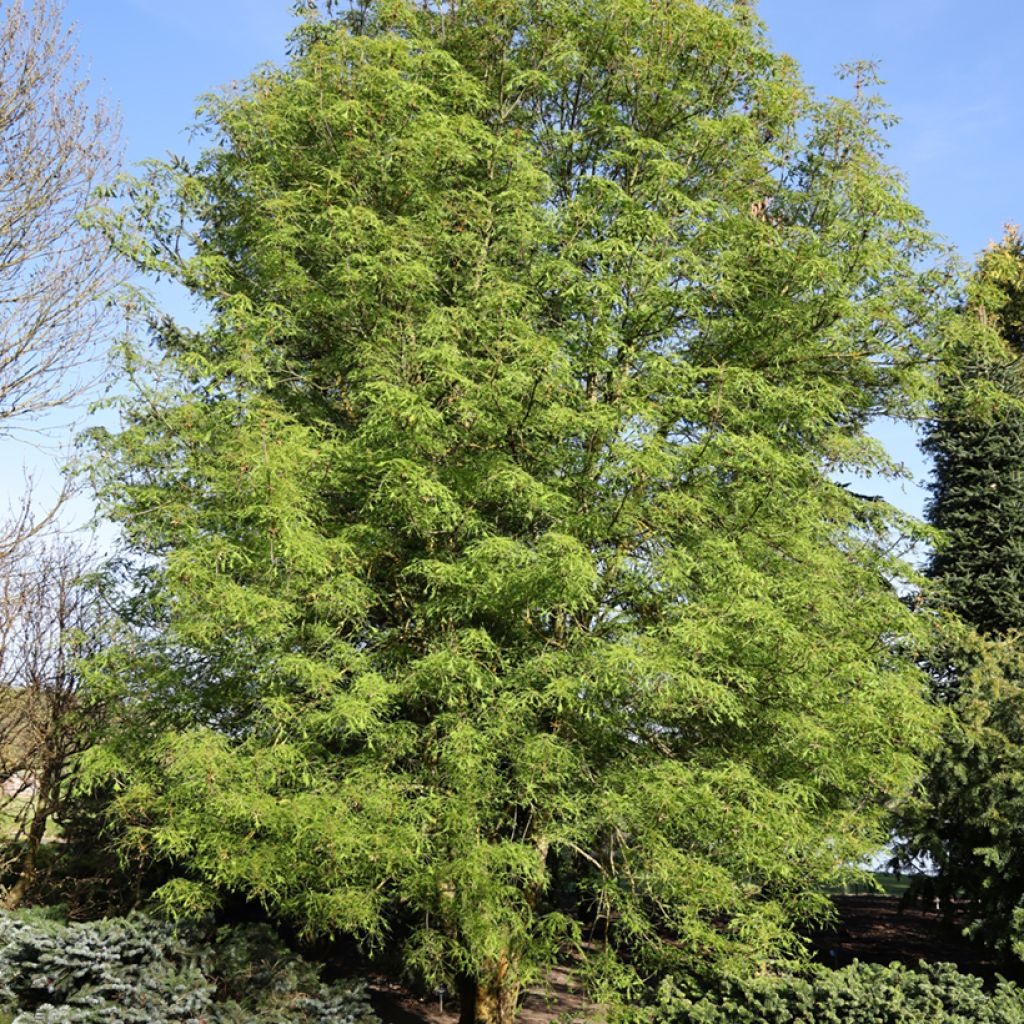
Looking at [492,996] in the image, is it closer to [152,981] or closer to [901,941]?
[152,981]

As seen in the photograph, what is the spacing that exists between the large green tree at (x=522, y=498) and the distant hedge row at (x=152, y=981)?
0.56m

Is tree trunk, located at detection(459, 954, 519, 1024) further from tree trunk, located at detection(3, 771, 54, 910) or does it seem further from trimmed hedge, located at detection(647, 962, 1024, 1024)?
tree trunk, located at detection(3, 771, 54, 910)

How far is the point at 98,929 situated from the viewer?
27.4ft

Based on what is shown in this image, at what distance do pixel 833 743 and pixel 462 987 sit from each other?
177 inches

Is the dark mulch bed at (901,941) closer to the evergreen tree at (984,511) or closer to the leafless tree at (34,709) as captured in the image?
the evergreen tree at (984,511)

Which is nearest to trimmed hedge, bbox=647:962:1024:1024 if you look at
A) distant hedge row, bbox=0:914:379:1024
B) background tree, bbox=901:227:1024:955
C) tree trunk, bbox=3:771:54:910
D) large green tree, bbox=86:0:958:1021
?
large green tree, bbox=86:0:958:1021

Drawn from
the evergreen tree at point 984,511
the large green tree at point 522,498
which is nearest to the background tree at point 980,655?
the evergreen tree at point 984,511

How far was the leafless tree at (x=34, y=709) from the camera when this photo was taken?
1149 centimetres

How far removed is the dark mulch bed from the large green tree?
6921 mm

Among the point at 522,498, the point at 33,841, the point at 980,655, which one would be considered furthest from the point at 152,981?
the point at 980,655

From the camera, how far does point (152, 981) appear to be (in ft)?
25.8

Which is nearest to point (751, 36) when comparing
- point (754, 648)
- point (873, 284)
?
point (873, 284)

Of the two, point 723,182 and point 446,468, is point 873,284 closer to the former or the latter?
point 723,182

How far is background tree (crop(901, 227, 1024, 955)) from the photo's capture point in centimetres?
1192
